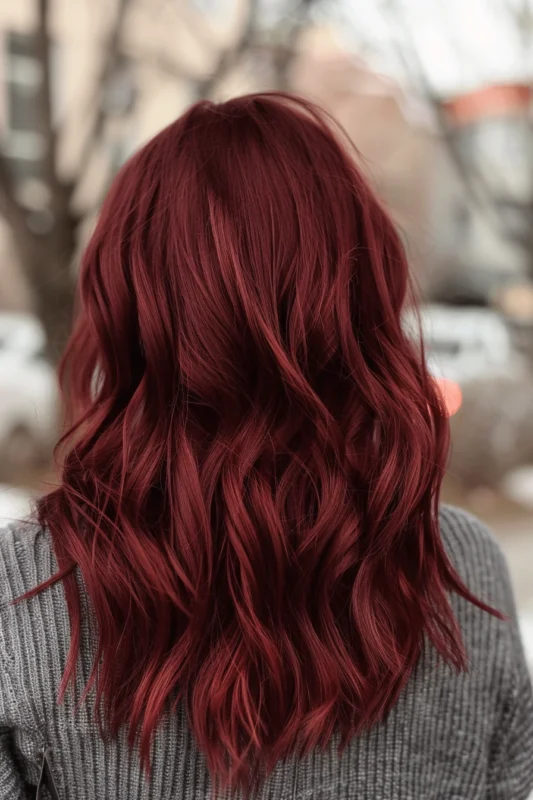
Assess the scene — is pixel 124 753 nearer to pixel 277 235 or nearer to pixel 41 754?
pixel 41 754

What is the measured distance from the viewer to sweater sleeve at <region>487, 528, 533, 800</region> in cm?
97

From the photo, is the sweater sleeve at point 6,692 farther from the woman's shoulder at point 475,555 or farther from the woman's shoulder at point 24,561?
the woman's shoulder at point 475,555

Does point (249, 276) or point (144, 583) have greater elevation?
point (249, 276)

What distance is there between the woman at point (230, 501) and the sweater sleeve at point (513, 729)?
0.70 feet

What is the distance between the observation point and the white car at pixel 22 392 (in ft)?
10.3

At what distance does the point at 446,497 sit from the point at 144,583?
3468 millimetres

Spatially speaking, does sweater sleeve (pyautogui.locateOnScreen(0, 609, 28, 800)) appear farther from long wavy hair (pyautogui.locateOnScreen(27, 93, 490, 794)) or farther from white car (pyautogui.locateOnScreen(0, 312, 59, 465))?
white car (pyautogui.locateOnScreen(0, 312, 59, 465))

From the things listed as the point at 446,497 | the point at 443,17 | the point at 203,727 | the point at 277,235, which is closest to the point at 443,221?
the point at 443,17

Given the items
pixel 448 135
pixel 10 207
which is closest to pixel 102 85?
pixel 10 207

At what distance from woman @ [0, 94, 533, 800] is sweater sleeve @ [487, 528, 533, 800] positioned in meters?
0.21

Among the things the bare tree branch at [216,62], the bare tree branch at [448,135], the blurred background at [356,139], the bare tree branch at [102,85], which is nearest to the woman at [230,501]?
the blurred background at [356,139]

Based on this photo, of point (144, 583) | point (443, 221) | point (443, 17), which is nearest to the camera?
point (144, 583)

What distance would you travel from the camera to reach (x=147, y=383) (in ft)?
2.58

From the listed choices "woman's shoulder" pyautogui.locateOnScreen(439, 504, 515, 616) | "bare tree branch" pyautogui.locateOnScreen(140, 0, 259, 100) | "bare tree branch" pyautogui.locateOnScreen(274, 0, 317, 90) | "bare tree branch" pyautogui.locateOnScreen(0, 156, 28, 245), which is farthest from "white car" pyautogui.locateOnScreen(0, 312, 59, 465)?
"woman's shoulder" pyautogui.locateOnScreen(439, 504, 515, 616)
